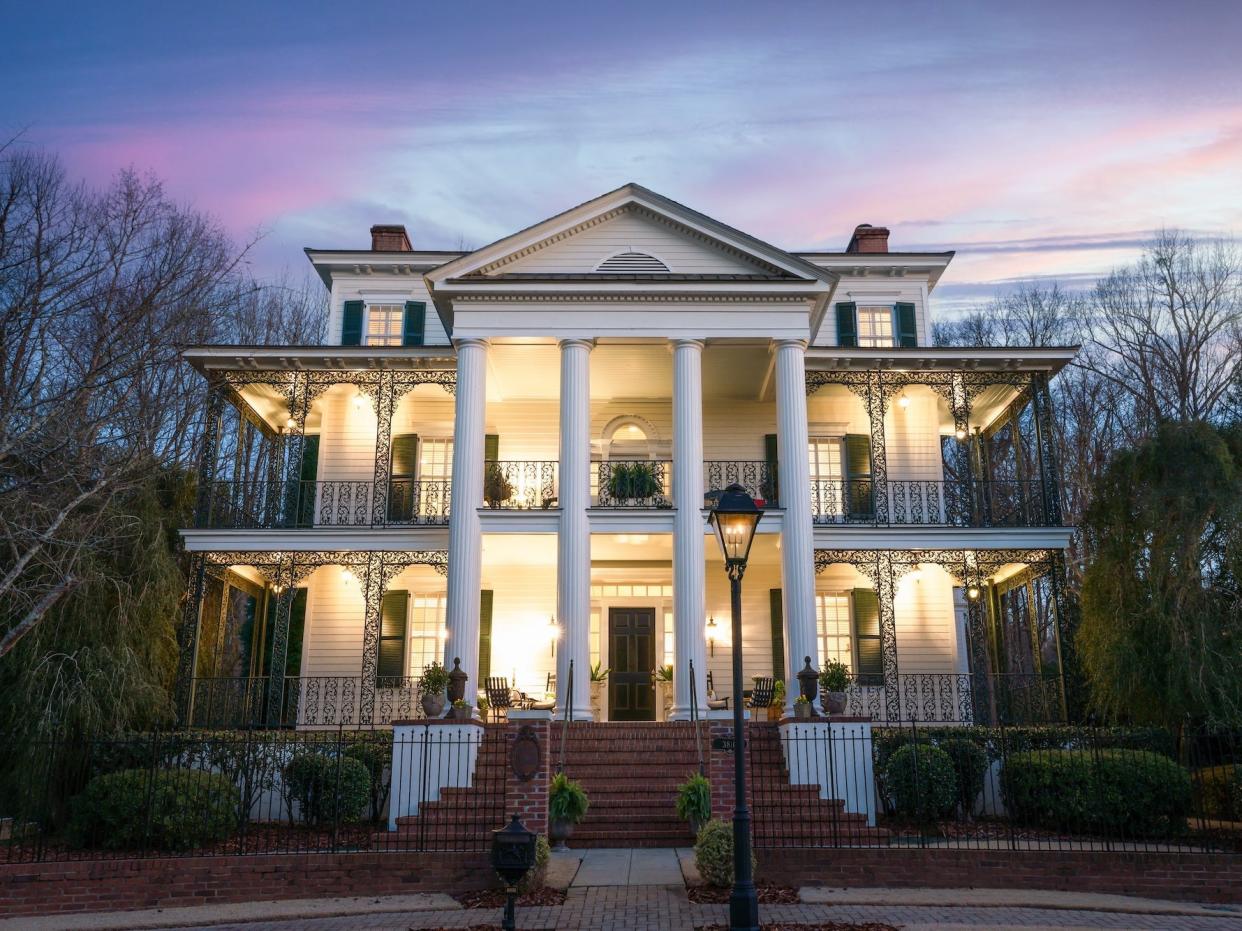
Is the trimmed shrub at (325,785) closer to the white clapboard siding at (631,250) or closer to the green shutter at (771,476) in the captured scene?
the green shutter at (771,476)

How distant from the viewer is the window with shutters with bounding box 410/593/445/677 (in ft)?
69.7

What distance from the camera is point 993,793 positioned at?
1686 centimetres

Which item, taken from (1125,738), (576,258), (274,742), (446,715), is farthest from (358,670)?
(1125,738)

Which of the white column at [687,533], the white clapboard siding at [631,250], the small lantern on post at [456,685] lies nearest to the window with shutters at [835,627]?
the white column at [687,533]

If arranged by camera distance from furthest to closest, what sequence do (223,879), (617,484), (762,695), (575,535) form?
(617,484)
(762,695)
(575,535)
(223,879)

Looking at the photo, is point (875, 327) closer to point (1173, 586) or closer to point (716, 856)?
point (1173, 586)

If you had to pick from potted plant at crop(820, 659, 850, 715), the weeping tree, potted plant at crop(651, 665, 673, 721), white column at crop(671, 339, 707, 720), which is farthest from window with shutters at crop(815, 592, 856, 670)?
the weeping tree

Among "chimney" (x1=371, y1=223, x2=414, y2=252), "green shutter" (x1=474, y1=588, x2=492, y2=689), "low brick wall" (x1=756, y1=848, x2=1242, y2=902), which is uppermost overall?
"chimney" (x1=371, y1=223, x2=414, y2=252)

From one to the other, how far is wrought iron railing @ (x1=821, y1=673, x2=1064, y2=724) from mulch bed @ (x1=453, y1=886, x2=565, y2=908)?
9.93 m

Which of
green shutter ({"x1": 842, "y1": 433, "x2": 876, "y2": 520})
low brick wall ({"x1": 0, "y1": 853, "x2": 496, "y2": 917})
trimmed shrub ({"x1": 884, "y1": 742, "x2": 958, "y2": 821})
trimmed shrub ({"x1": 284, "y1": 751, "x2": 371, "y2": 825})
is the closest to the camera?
low brick wall ({"x1": 0, "y1": 853, "x2": 496, "y2": 917})

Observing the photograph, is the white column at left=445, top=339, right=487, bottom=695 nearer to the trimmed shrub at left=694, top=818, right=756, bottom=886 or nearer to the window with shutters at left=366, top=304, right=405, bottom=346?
the window with shutters at left=366, top=304, right=405, bottom=346

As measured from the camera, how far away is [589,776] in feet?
50.5

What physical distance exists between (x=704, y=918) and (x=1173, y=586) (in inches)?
400

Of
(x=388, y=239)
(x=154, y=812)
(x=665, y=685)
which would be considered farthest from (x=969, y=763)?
(x=388, y=239)
